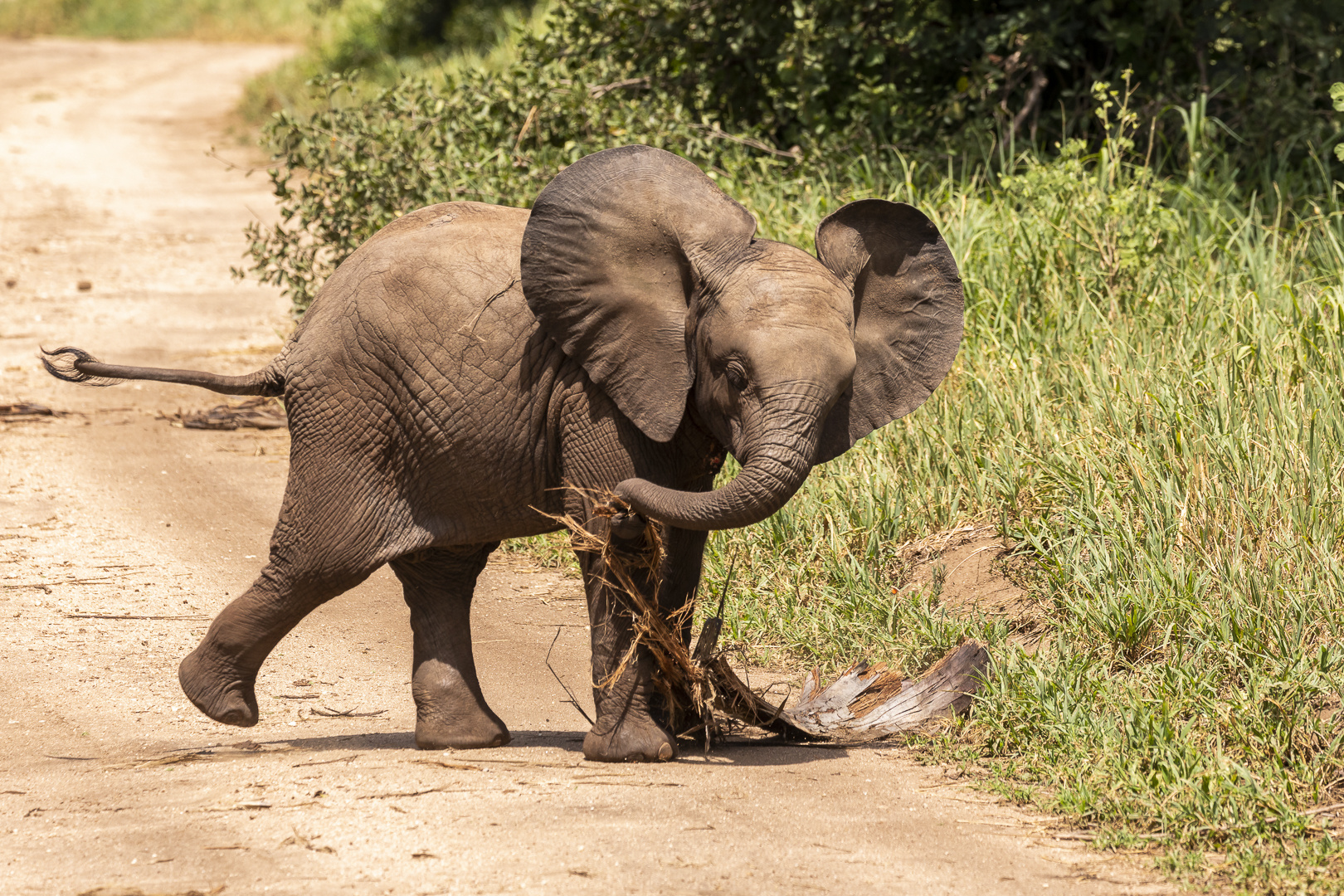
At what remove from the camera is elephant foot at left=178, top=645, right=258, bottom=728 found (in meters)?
4.65

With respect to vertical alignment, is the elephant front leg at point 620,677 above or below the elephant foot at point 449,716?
above

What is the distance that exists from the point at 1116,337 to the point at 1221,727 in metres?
2.68

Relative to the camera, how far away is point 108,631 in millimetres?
6016

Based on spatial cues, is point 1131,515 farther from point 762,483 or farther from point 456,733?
point 456,733


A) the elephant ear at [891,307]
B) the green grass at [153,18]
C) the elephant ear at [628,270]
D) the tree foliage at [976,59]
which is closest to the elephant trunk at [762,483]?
the elephant ear at [628,270]

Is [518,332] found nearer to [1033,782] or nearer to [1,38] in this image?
[1033,782]

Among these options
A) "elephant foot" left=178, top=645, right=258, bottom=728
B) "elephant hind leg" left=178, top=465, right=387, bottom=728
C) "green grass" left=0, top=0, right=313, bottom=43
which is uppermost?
"green grass" left=0, top=0, right=313, bottom=43

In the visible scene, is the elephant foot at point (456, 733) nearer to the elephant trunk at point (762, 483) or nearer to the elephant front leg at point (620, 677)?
the elephant front leg at point (620, 677)

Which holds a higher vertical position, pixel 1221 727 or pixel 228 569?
pixel 1221 727

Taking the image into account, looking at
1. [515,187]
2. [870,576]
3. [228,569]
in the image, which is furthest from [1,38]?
[870,576]

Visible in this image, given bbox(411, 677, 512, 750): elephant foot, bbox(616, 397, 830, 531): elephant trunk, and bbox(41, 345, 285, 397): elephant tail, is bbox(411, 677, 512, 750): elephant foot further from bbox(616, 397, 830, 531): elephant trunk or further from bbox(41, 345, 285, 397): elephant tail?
bbox(616, 397, 830, 531): elephant trunk

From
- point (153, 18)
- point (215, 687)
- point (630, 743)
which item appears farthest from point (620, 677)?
point (153, 18)

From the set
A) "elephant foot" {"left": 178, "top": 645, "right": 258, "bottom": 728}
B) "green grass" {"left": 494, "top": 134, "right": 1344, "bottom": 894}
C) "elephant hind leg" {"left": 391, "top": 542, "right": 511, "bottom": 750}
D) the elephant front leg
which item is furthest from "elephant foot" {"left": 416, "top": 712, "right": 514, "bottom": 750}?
"green grass" {"left": 494, "top": 134, "right": 1344, "bottom": 894}

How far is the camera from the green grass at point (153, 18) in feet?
104
